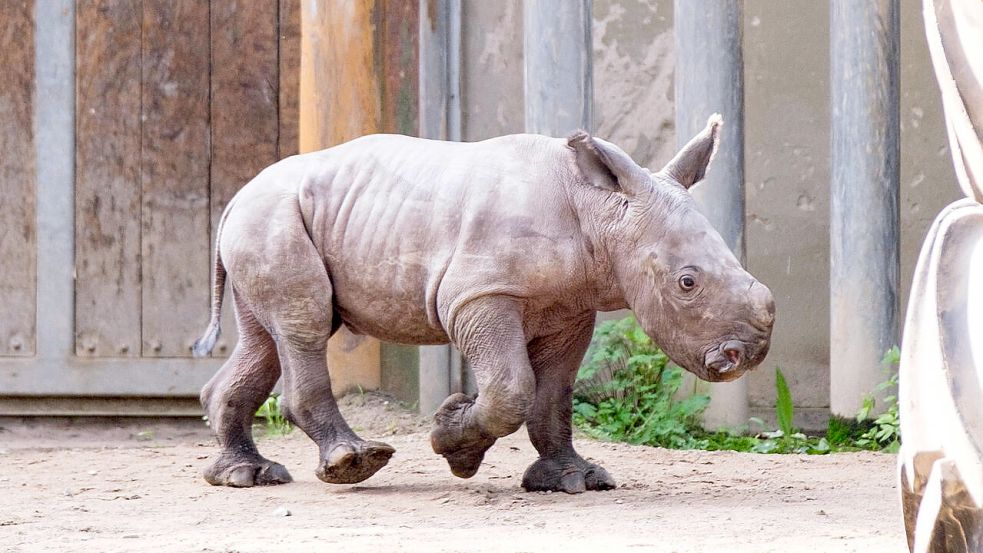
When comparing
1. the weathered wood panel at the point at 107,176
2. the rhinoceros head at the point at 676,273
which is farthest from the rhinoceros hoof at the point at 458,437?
the weathered wood panel at the point at 107,176

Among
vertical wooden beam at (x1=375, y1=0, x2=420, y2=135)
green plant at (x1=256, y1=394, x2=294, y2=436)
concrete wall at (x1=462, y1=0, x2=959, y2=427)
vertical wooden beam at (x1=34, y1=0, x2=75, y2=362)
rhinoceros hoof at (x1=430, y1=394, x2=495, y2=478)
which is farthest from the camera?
vertical wooden beam at (x1=34, y1=0, x2=75, y2=362)

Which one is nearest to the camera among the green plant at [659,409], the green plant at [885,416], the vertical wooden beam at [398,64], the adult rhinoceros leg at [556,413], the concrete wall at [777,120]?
the adult rhinoceros leg at [556,413]

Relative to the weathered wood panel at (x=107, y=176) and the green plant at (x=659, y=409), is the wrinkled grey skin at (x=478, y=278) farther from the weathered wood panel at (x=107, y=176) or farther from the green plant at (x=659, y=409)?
the weathered wood panel at (x=107, y=176)

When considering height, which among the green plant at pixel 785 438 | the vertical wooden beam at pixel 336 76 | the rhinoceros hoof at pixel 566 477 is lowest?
the green plant at pixel 785 438

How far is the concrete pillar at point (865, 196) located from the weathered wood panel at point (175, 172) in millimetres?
3336

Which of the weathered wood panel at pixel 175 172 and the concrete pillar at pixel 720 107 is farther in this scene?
the weathered wood panel at pixel 175 172

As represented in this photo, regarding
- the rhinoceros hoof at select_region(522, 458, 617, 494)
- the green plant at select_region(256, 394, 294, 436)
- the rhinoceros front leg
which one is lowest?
the green plant at select_region(256, 394, 294, 436)

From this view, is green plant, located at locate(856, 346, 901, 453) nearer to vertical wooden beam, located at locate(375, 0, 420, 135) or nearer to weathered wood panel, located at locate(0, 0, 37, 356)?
vertical wooden beam, located at locate(375, 0, 420, 135)

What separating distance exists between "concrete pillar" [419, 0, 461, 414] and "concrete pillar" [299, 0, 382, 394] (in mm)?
299

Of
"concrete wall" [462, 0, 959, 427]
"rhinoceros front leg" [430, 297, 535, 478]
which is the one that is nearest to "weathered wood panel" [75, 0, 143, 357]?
"concrete wall" [462, 0, 959, 427]

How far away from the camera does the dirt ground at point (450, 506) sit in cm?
365

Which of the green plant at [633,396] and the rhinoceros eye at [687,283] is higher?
the rhinoceros eye at [687,283]

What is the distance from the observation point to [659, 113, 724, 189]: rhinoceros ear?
4.85 metres

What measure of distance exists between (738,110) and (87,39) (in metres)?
3.47
